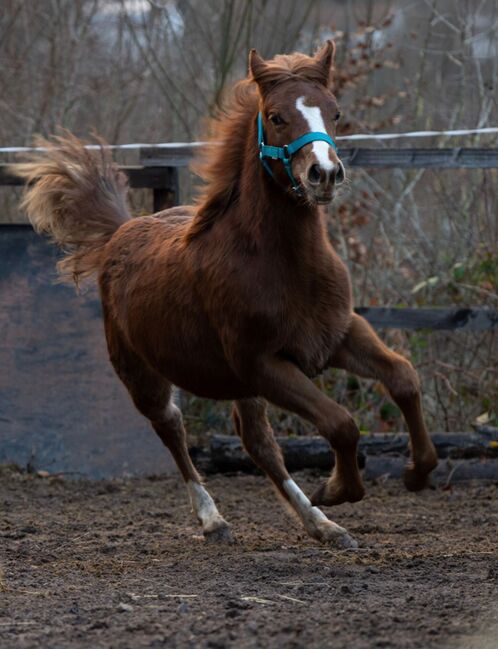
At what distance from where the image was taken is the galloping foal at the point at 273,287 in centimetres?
524

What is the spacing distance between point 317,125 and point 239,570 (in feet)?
6.57

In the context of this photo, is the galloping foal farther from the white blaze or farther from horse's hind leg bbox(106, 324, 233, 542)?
horse's hind leg bbox(106, 324, 233, 542)

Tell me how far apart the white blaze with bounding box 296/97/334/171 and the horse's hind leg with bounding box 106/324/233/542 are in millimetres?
2130

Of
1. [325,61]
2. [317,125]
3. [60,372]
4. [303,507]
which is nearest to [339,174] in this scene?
[317,125]

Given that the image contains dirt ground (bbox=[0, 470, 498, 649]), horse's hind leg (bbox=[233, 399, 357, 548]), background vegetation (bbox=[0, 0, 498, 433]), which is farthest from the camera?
background vegetation (bbox=[0, 0, 498, 433])

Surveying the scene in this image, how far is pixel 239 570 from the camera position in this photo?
5363 millimetres

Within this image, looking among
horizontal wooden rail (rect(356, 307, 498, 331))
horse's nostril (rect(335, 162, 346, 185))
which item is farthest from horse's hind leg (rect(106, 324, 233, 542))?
horse's nostril (rect(335, 162, 346, 185))

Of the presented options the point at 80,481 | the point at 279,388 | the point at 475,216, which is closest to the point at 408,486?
the point at 279,388

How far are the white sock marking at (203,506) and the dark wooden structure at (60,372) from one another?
207 centimetres

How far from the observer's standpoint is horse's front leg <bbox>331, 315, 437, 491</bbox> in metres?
5.46

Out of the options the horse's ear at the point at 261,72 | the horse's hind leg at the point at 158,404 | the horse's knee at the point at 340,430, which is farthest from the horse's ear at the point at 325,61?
the horse's hind leg at the point at 158,404

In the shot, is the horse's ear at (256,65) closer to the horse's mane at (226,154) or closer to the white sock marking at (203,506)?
the horse's mane at (226,154)

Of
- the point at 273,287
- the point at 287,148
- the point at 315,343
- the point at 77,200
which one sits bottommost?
the point at 315,343

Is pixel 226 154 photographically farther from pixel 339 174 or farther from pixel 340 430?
pixel 340 430
